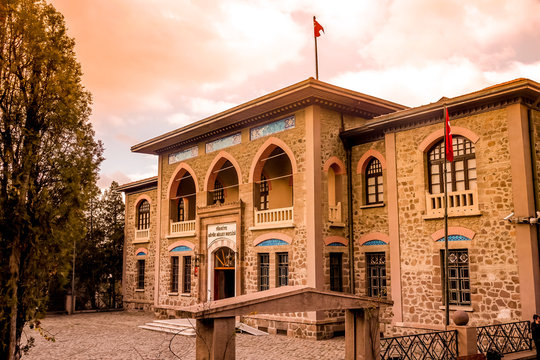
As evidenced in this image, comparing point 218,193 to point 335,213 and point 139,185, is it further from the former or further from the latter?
point 335,213

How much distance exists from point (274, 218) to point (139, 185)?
41.9 feet

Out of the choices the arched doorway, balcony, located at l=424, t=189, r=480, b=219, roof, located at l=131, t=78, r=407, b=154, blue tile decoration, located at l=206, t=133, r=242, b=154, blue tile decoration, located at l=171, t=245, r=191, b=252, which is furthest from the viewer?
blue tile decoration, located at l=171, t=245, r=191, b=252

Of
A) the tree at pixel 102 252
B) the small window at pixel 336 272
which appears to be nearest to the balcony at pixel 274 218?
the small window at pixel 336 272

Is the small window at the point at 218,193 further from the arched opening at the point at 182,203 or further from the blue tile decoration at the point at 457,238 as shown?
the blue tile decoration at the point at 457,238

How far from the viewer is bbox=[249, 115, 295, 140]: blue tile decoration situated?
18.6 m

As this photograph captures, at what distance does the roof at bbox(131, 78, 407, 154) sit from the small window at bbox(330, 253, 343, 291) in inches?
207

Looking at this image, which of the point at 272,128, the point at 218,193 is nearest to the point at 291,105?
the point at 272,128

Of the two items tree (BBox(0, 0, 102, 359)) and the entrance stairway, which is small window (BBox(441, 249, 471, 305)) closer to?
the entrance stairway

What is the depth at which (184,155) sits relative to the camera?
24.2 m

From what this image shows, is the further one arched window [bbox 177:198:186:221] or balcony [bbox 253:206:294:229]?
arched window [bbox 177:198:186:221]

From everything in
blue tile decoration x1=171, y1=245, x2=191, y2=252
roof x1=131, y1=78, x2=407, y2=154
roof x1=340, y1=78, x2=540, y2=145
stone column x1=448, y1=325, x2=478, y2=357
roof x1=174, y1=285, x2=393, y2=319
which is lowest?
stone column x1=448, y1=325, x2=478, y2=357

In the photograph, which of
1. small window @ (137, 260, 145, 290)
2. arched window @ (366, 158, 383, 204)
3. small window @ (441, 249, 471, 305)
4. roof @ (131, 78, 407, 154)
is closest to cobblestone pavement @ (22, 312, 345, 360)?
small window @ (441, 249, 471, 305)

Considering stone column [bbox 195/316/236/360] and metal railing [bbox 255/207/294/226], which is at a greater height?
metal railing [bbox 255/207/294/226]

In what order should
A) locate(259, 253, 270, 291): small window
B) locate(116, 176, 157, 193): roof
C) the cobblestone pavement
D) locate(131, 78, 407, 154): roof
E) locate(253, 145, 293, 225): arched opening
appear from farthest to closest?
locate(116, 176, 157, 193): roof < locate(253, 145, 293, 225): arched opening < locate(259, 253, 270, 291): small window < locate(131, 78, 407, 154): roof < the cobblestone pavement
